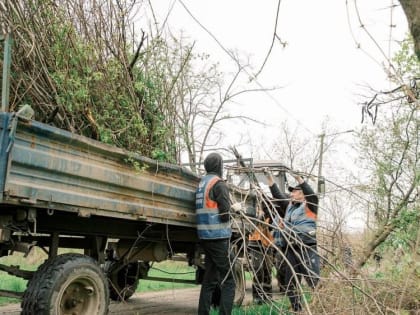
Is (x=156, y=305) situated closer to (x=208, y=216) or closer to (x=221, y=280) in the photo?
(x=221, y=280)

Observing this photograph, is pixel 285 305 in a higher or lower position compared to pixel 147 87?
lower

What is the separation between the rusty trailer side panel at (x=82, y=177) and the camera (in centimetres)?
329

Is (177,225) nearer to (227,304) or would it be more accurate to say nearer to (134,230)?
Answer: (134,230)

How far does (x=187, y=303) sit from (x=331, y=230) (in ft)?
12.7

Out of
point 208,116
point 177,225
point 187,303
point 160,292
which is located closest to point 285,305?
point 177,225

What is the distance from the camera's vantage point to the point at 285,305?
5191 millimetres

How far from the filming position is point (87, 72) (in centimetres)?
464

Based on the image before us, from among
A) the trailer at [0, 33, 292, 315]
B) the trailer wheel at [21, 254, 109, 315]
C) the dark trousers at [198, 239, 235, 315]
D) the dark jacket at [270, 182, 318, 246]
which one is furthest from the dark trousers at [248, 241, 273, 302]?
the trailer wheel at [21, 254, 109, 315]

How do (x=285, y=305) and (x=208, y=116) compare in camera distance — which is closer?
(x=285, y=305)

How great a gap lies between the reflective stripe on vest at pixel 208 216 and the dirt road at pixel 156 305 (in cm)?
228

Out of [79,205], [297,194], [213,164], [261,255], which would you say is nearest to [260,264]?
[261,255]

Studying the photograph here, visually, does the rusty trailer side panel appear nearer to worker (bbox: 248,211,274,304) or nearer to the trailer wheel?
the trailer wheel

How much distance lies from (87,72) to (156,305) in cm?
446

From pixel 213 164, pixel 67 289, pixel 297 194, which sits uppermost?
pixel 213 164
